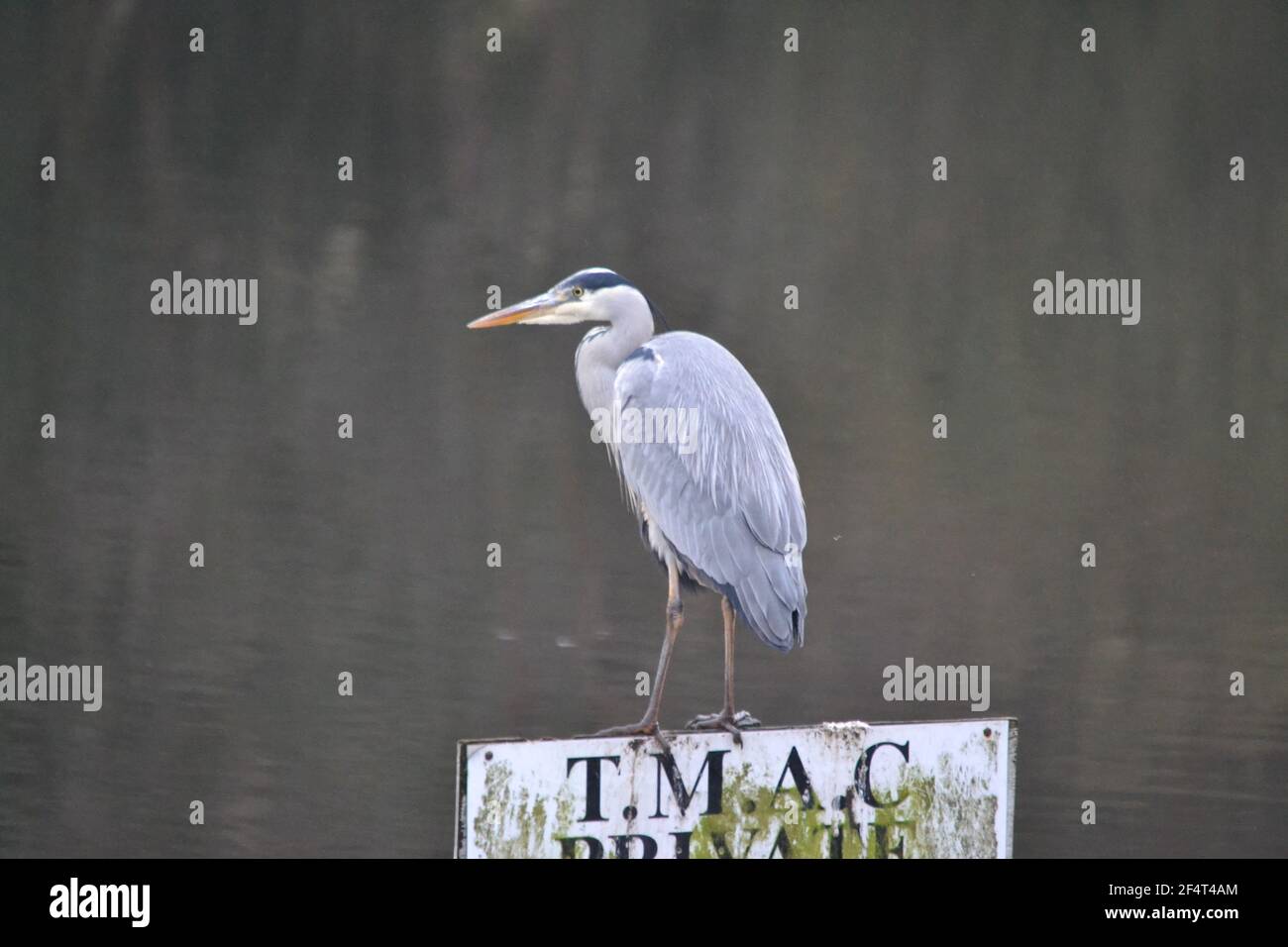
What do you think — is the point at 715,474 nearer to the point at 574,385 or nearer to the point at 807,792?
the point at 574,385

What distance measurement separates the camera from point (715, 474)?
11.6 ft

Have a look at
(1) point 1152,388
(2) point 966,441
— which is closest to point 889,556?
(2) point 966,441

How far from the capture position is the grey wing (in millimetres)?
3408

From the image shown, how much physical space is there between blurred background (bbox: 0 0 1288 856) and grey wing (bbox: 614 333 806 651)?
546mm

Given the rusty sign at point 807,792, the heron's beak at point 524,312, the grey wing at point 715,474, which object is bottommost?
the rusty sign at point 807,792

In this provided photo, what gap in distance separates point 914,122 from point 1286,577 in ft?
5.76

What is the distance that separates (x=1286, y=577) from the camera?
412cm

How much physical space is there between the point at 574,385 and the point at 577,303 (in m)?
0.51

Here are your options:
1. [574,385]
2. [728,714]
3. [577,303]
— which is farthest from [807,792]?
[574,385]

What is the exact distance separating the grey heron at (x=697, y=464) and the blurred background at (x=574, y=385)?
431 mm

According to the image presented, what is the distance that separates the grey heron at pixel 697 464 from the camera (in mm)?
3383

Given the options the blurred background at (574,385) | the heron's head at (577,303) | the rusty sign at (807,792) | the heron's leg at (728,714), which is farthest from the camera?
the blurred background at (574,385)

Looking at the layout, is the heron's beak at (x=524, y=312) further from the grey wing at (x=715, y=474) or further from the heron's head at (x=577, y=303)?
the grey wing at (x=715, y=474)

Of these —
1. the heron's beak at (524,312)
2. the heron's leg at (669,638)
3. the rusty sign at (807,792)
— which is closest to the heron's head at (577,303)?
the heron's beak at (524,312)
